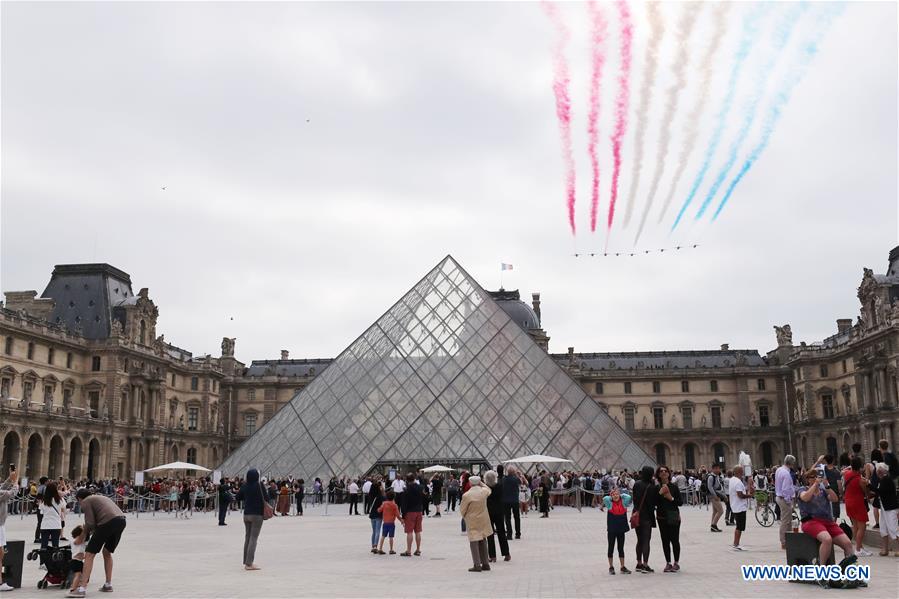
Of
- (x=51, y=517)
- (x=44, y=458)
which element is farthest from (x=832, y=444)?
(x=51, y=517)

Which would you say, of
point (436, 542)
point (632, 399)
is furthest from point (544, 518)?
point (632, 399)

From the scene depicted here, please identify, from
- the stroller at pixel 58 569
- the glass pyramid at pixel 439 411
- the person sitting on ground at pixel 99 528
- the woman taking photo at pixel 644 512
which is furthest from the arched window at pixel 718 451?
the person sitting on ground at pixel 99 528

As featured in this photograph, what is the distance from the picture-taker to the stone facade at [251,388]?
46.5 meters

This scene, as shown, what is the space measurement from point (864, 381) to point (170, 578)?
4940 centimetres

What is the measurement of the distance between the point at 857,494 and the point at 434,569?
5.17 m

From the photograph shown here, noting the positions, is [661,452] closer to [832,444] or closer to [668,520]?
[832,444]

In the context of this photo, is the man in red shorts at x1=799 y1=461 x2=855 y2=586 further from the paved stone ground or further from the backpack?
the backpack

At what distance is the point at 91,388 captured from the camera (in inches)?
1994

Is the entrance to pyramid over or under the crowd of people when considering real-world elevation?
over

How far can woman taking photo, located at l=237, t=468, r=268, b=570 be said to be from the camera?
991cm

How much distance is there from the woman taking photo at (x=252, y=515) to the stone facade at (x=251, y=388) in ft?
119

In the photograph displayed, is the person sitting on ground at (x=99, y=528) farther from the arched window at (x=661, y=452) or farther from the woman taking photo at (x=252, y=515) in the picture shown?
the arched window at (x=661, y=452)

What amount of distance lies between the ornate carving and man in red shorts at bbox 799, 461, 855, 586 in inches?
2418

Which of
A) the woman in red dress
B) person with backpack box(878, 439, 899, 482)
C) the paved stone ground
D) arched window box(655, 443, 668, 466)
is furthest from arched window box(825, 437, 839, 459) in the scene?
the woman in red dress
